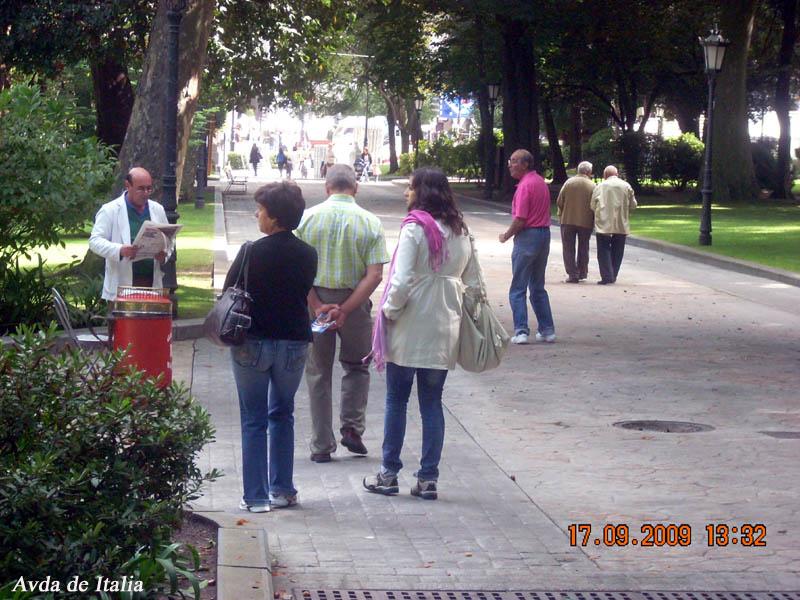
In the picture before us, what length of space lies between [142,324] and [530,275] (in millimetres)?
5870

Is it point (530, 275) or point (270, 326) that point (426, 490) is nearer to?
point (270, 326)

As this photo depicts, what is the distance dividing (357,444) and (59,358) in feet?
11.4

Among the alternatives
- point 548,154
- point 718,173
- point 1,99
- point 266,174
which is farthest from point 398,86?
point 1,99

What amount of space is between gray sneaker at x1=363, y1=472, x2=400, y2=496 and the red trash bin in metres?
1.96

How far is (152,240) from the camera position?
962cm

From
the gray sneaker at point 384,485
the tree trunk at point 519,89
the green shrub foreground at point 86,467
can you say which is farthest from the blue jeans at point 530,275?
the tree trunk at point 519,89

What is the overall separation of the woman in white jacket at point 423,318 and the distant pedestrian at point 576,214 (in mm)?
12526

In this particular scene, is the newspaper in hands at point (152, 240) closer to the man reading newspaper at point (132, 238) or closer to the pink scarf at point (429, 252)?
the man reading newspaper at point (132, 238)

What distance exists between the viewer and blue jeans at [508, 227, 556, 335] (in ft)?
43.5

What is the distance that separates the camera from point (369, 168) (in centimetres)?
7244

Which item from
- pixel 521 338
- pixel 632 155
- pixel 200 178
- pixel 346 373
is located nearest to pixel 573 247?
pixel 521 338

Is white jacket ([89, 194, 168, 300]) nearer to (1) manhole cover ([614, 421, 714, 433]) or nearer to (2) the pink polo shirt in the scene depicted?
(1) manhole cover ([614, 421, 714, 433])

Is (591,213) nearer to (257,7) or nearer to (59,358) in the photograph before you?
(257,7)

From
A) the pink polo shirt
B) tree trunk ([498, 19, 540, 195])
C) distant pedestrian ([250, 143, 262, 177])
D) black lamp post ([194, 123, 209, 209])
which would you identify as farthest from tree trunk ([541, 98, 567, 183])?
the pink polo shirt
